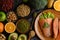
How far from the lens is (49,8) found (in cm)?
118

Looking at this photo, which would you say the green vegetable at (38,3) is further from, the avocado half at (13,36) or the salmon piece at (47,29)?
the avocado half at (13,36)

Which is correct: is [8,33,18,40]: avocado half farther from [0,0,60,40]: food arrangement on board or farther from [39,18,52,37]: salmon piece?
[39,18,52,37]: salmon piece

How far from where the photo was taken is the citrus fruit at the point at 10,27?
115 cm

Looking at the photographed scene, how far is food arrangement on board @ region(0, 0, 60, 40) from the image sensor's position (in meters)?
1.14

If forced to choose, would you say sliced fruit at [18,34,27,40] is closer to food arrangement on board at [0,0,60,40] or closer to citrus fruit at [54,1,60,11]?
→ food arrangement on board at [0,0,60,40]

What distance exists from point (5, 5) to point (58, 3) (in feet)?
0.98

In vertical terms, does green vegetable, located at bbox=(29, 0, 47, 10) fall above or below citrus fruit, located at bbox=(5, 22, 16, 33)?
above

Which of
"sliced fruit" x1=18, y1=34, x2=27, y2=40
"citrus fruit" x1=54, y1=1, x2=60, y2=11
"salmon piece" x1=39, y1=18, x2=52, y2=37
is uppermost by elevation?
"citrus fruit" x1=54, y1=1, x2=60, y2=11

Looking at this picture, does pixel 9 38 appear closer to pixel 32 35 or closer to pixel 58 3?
pixel 32 35

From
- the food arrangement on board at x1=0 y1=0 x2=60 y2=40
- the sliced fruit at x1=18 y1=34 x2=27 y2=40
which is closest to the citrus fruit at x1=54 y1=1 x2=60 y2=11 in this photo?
the food arrangement on board at x1=0 y1=0 x2=60 y2=40

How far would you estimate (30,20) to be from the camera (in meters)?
1.18

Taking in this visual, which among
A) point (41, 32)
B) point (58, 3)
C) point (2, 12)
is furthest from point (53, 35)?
point (2, 12)

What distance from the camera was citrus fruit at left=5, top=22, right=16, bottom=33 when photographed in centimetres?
115

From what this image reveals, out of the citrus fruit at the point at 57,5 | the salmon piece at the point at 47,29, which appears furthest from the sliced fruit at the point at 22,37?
the citrus fruit at the point at 57,5
